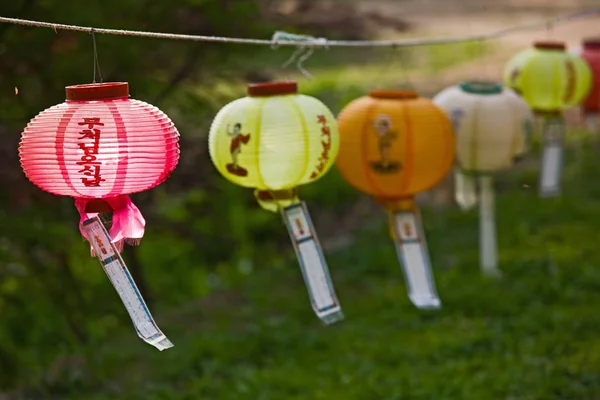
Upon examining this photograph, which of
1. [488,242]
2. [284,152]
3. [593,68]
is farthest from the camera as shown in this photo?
[488,242]

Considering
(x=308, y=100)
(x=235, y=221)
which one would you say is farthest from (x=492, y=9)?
(x=308, y=100)

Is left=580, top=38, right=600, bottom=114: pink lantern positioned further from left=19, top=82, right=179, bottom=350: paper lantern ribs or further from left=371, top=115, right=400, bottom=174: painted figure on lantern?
left=19, top=82, right=179, bottom=350: paper lantern ribs

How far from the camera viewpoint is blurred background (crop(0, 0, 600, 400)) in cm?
545

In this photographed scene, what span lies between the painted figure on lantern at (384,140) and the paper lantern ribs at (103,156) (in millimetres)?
1240

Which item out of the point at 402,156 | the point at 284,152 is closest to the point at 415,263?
the point at 402,156

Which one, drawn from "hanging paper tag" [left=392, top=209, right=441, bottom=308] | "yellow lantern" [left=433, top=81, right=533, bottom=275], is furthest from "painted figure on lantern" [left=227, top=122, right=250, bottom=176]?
"yellow lantern" [left=433, top=81, right=533, bottom=275]

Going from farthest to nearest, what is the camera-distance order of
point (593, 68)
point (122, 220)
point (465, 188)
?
point (593, 68), point (465, 188), point (122, 220)

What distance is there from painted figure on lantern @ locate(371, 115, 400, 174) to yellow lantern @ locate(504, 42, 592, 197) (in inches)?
66.2

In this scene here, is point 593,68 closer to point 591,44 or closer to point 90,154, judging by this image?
point 591,44

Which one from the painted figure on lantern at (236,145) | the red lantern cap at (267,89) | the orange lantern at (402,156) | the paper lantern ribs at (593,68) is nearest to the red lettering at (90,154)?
the painted figure on lantern at (236,145)

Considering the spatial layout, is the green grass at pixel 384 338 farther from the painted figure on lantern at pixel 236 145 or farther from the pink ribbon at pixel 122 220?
the pink ribbon at pixel 122 220

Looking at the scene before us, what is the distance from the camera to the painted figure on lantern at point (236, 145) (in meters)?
3.32

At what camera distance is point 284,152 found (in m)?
3.32

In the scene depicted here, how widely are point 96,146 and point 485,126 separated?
2.47 metres
